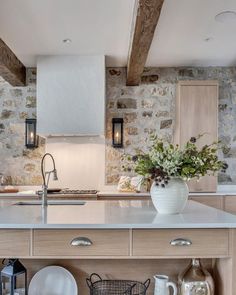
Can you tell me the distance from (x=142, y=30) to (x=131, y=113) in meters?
2.16

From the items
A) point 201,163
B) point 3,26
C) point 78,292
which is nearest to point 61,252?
point 78,292

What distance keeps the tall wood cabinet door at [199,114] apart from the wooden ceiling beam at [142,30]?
77 centimetres

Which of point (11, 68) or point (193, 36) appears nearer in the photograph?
point (193, 36)

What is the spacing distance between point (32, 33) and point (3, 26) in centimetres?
35

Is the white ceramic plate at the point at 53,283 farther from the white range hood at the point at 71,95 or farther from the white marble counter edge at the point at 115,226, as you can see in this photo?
the white range hood at the point at 71,95

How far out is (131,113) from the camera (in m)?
5.46

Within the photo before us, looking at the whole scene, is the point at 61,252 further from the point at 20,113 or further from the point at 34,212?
the point at 20,113

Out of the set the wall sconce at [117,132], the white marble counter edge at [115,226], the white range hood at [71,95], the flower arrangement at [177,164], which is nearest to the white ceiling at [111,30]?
the white range hood at [71,95]

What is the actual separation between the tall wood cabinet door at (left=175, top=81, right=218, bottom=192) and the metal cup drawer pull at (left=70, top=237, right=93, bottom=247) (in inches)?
125

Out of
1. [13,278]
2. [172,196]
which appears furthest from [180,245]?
[13,278]

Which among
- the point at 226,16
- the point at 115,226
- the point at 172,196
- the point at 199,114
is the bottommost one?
the point at 115,226

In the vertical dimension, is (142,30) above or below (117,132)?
above

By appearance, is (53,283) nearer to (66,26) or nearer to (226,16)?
→ (66,26)

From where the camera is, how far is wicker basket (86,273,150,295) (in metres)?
2.20
